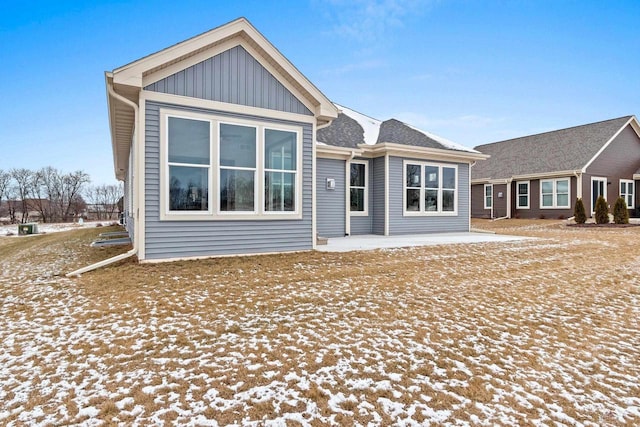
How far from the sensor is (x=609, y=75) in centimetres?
2052

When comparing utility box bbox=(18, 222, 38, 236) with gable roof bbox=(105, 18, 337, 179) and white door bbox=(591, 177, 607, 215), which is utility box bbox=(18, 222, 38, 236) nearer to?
gable roof bbox=(105, 18, 337, 179)

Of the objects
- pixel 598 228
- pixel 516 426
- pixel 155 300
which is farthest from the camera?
pixel 598 228

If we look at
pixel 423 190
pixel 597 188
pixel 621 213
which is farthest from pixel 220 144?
pixel 597 188

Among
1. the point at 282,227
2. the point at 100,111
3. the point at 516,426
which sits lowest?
the point at 516,426

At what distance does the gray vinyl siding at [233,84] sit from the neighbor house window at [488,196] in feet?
61.4

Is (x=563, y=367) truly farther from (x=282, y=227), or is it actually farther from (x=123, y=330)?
(x=282, y=227)

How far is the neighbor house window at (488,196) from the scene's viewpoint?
22.3 m

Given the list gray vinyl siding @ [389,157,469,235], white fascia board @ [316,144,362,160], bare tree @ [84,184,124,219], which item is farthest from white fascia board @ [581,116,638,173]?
bare tree @ [84,184,124,219]

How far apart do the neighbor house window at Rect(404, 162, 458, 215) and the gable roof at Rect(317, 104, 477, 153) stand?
764 mm

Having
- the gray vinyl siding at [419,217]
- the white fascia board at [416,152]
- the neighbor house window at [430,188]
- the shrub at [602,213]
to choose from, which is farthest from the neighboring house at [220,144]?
the shrub at [602,213]

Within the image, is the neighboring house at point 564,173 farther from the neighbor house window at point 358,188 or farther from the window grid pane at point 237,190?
the window grid pane at point 237,190

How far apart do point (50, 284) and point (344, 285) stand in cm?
436

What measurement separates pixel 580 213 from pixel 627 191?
A: 6658 millimetres

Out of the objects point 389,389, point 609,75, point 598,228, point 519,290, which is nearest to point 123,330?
point 389,389
